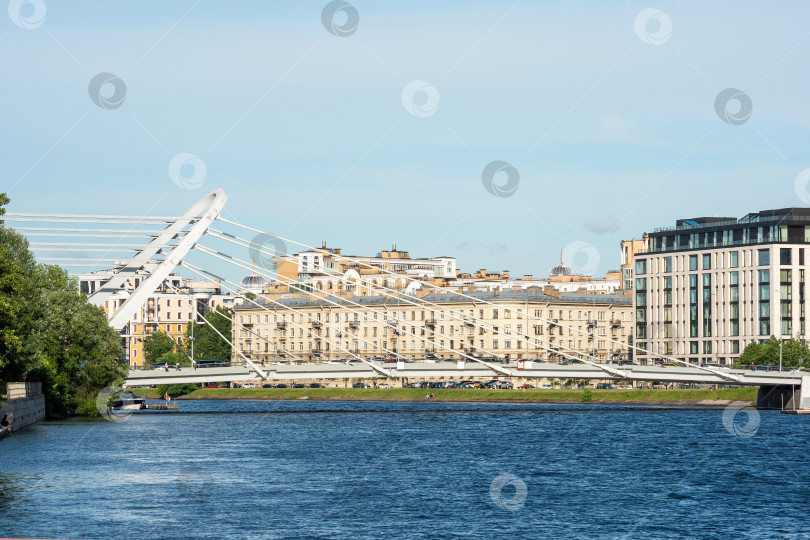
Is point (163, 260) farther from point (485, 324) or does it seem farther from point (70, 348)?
point (485, 324)

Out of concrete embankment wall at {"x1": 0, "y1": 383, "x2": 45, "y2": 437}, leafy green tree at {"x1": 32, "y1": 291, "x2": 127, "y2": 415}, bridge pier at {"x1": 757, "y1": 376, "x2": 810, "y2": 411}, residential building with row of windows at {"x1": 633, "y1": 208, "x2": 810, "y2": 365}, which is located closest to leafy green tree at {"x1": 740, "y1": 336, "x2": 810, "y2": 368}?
residential building with row of windows at {"x1": 633, "y1": 208, "x2": 810, "y2": 365}

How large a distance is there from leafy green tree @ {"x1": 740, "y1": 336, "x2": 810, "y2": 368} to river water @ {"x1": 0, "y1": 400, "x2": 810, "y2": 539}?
1825 inches

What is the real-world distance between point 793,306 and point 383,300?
58769mm

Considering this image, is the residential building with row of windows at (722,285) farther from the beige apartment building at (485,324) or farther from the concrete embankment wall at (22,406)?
the concrete embankment wall at (22,406)

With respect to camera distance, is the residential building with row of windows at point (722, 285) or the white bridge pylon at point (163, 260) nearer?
the white bridge pylon at point (163, 260)

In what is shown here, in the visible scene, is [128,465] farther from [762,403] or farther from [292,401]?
[292,401]

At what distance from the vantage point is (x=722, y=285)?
157875mm

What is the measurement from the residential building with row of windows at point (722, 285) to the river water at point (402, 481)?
6317cm

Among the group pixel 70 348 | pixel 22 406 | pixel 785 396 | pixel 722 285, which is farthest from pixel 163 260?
pixel 722 285

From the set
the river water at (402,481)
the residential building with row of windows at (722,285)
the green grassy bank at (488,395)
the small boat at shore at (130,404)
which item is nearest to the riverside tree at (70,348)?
the river water at (402,481)

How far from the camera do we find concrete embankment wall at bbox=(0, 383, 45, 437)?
217 feet

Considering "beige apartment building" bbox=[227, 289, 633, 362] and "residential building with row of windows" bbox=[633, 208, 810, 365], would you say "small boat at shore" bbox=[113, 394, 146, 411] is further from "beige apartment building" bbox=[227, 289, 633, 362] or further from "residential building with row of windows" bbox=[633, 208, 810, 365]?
"residential building with row of windows" bbox=[633, 208, 810, 365]

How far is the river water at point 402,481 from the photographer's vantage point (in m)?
38.2

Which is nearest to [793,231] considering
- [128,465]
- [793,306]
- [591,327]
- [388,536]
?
[793,306]
